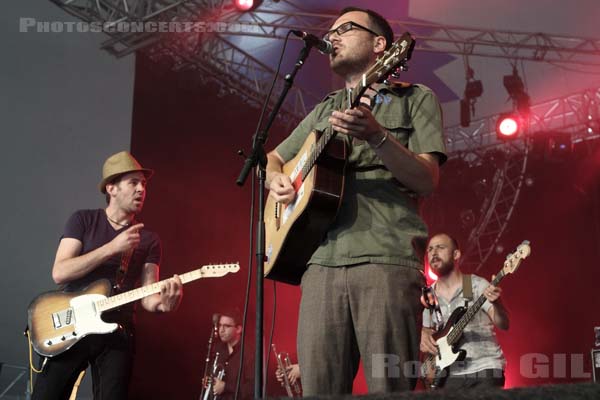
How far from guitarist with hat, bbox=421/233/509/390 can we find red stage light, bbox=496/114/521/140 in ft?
12.6

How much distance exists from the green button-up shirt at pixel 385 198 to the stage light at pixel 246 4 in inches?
181

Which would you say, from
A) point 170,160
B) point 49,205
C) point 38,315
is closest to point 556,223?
point 170,160

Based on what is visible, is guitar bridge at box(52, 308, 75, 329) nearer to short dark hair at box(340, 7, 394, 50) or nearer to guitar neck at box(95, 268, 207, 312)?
guitar neck at box(95, 268, 207, 312)

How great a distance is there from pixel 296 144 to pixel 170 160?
17.3 feet

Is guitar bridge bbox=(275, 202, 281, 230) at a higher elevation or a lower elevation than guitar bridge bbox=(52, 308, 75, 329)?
higher

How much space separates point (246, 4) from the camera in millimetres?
6812

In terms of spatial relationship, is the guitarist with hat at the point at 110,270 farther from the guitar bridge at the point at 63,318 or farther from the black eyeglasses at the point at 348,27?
the black eyeglasses at the point at 348,27

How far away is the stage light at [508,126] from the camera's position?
8.59 m

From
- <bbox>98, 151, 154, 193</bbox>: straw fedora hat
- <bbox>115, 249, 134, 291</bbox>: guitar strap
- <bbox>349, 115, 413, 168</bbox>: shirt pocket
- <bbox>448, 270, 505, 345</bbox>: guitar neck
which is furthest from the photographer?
<bbox>448, 270, 505, 345</bbox>: guitar neck

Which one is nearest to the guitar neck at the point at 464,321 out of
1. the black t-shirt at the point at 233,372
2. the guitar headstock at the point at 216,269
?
the guitar headstock at the point at 216,269

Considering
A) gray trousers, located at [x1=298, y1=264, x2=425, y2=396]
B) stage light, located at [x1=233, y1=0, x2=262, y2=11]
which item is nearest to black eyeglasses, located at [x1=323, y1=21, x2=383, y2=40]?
gray trousers, located at [x1=298, y1=264, x2=425, y2=396]

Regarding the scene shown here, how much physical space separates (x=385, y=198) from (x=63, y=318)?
2379 millimetres

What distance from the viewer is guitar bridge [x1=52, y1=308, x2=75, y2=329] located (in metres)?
3.80

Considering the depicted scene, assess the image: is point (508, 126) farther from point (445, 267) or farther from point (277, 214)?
point (277, 214)
